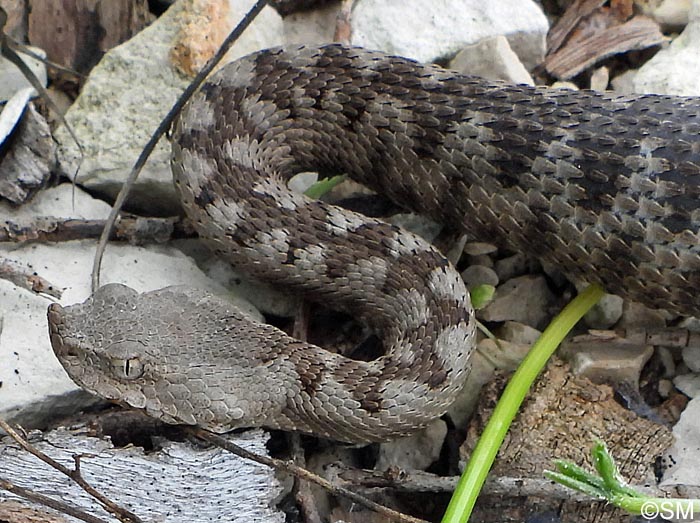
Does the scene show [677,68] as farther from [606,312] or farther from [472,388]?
[472,388]

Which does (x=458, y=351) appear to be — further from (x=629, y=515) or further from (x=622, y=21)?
(x=622, y=21)

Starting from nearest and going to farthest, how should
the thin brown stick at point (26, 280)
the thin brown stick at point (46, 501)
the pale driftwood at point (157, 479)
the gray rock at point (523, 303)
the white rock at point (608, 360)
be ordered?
the thin brown stick at point (46, 501), the pale driftwood at point (157, 479), the thin brown stick at point (26, 280), the white rock at point (608, 360), the gray rock at point (523, 303)

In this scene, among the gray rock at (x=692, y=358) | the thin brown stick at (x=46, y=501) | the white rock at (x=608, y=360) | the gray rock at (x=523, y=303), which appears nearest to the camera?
the thin brown stick at (x=46, y=501)

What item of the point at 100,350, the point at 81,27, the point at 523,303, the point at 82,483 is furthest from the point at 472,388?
the point at 81,27

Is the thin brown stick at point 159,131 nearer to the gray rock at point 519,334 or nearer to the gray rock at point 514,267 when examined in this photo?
the gray rock at point 514,267

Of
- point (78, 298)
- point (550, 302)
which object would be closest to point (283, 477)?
point (78, 298)

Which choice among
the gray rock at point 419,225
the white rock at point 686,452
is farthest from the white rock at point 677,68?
the white rock at point 686,452

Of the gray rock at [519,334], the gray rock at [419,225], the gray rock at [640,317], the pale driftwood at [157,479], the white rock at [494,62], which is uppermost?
the white rock at [494,62]
